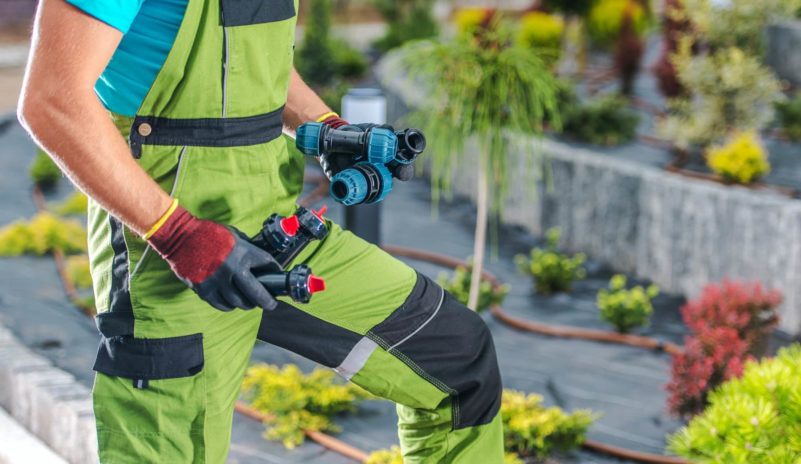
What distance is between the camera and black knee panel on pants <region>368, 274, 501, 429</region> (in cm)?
283

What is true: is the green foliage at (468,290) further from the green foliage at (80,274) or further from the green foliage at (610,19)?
the green foliage at (610,19)

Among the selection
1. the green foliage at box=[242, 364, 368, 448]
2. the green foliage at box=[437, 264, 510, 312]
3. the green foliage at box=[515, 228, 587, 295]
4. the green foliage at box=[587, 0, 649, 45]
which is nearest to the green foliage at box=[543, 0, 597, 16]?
the green foliage at box=[587, 0, 649, 45]

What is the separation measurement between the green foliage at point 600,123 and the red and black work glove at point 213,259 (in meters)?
7.10

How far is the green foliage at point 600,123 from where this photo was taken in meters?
9.30

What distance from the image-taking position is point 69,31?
232 cm

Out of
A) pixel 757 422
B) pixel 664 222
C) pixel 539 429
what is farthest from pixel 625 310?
pixel 757 422

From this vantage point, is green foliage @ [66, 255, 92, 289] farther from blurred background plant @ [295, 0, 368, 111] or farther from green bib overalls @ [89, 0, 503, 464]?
blurred background plant @ [295, 0, 368, 111]

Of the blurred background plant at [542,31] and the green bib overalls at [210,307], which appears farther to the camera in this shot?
the blurred background plant at [542,31]

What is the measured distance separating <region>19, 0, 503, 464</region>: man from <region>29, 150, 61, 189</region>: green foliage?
7.96 meters

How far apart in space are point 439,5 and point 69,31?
67.3 feet

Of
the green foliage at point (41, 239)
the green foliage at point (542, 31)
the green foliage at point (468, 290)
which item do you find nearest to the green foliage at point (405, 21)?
the green foliage at point (542, 31)

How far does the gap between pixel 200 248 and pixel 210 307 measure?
0.82ft

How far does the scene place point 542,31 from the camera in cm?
1263

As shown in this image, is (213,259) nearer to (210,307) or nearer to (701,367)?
(210,307)
